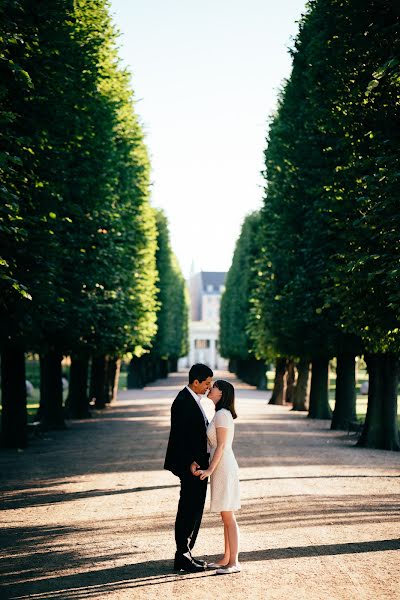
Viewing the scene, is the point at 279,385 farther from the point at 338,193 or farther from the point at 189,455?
the point at 189,455

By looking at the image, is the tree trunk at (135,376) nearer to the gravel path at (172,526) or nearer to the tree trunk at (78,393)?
the tree trunk at (78,393)

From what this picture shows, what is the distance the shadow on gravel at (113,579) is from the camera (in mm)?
8773

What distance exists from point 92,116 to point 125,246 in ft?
30.5

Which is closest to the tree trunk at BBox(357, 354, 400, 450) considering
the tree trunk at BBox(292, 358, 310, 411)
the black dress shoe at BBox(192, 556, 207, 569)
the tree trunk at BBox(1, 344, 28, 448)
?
the tree trunk at BBox(1, 344, 28, 448)

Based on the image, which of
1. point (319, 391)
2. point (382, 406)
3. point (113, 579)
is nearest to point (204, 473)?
point (113, 579)

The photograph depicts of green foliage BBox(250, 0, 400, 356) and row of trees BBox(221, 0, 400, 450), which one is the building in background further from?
green foliage BBox(250, 0, 400, 356)

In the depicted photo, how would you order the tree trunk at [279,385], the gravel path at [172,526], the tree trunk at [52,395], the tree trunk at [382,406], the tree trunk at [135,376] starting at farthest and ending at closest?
the tree trunk at [135,376]
the tree trunk at [279,385]
the tree trunk at [52,395]
the tree trunk at [382,406]
the gravel path at [172,526]

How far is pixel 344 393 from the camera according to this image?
3209 cm

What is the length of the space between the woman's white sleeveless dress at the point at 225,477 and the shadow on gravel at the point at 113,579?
670 millimetres

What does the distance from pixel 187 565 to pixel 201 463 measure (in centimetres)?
93

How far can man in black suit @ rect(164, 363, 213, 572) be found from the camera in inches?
380

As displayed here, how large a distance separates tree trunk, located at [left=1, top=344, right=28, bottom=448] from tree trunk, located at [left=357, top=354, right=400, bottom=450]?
325 inches

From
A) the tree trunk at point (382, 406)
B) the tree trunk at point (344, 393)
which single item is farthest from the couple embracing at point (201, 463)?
the tree trunk at point (344, 393)

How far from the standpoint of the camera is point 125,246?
36750 mm
